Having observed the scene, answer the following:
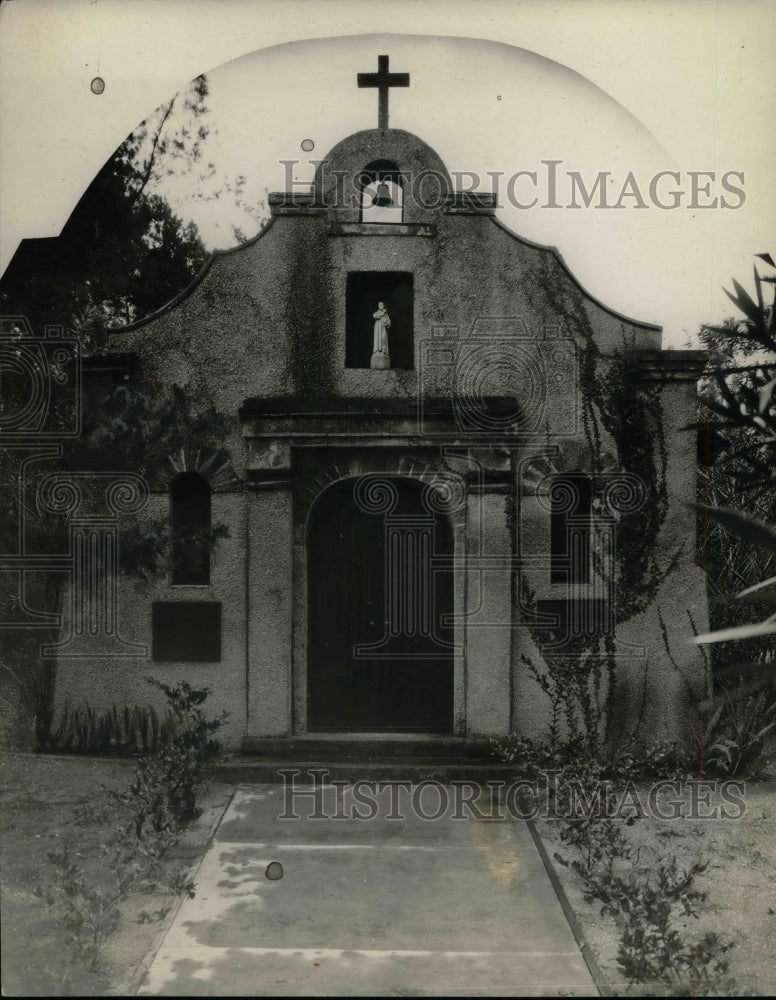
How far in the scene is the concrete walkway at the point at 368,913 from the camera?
475 cm

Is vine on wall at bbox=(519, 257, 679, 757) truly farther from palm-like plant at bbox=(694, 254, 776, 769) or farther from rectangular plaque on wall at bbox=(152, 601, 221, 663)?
rectangular plaque on wall at bbox=(152, 601, 221, 663)

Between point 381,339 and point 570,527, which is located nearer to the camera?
point 570,527

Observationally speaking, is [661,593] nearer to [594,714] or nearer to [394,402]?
[594,714]

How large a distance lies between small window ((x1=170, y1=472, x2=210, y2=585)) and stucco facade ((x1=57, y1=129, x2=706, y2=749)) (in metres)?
0.14

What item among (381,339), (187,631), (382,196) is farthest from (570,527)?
(187,631)

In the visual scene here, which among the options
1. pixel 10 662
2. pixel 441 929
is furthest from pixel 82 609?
pixel 441 929

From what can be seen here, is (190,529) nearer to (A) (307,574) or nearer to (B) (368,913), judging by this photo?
(A) (307,574)

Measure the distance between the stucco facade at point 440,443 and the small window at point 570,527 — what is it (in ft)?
0.21

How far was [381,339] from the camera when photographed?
773 cm

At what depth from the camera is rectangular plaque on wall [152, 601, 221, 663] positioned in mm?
7668

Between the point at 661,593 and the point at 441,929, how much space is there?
12.0ft

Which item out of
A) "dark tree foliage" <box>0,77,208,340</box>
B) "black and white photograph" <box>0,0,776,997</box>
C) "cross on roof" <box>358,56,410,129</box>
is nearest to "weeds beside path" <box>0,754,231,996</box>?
"black and white photograph" <box>0,0,776,997</box>

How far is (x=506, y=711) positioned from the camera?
25.3ft

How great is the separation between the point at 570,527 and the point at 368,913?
145 inches
